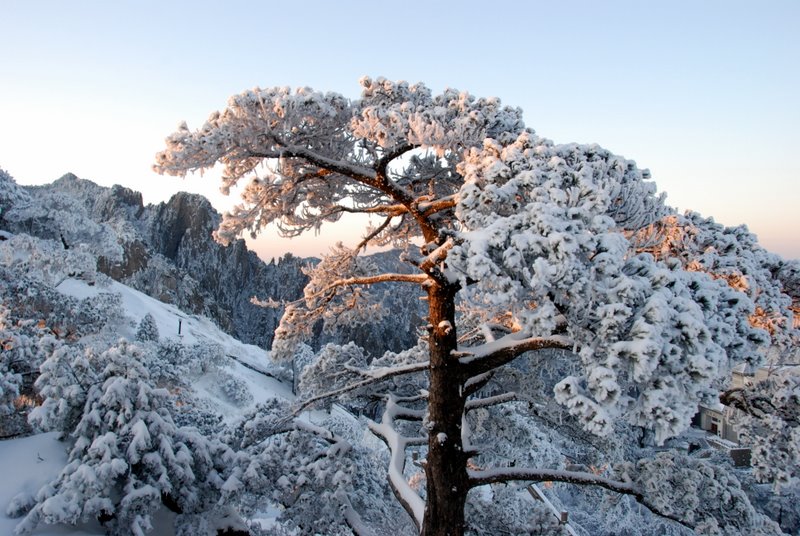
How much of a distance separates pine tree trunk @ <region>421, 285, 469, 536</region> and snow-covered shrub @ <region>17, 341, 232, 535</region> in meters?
2.79

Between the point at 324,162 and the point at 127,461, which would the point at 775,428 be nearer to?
the point at 324,162

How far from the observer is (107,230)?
1476 inches

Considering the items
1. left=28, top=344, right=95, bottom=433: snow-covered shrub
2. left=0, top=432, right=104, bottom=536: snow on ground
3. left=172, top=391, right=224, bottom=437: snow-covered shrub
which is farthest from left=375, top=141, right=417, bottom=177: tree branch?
left=0, top=432, right=104, bottom=536: snow on ground

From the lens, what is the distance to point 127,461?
16.3 feet

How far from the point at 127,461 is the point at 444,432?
346 centimetres

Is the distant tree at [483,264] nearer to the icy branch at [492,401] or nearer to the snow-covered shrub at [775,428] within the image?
the icy branch at [492,401]

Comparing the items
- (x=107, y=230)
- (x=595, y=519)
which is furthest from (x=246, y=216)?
(x=107, y=230)

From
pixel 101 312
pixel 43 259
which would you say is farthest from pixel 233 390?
pixel 43 259

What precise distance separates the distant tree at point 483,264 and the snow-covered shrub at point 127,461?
1590 mm

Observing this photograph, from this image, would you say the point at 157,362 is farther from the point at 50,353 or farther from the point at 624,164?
the point at 624,164

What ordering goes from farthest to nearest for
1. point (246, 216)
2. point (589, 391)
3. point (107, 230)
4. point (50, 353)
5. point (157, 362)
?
point (107, 230) < point (157, 362) < point (50, 353) < point (246, 216) < point (589, 391)

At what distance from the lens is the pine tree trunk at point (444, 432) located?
13.5ft

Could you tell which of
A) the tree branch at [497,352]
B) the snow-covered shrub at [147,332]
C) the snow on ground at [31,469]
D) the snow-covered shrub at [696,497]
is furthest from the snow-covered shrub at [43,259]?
the snow-covered shrub at [696,497]

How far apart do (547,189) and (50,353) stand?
6.15m
